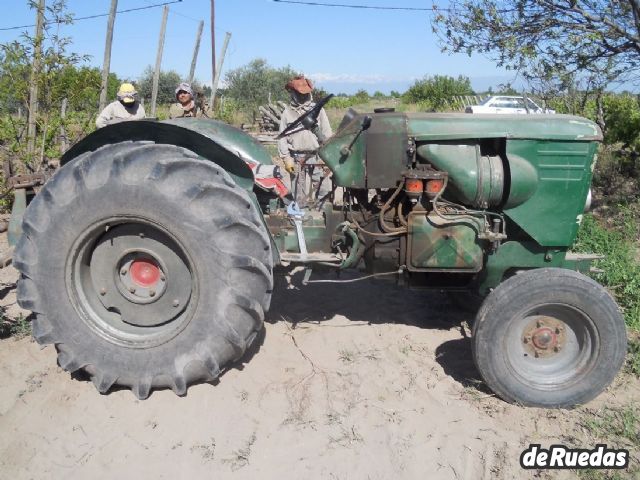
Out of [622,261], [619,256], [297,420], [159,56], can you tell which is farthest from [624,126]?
[159,56]

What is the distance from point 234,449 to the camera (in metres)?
2.80

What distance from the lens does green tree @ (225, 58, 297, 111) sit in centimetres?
3139

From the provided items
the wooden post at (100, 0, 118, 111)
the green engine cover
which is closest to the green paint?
the green engine cover

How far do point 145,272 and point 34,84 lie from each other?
5.03 meters

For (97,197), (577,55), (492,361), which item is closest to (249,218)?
(97,197)

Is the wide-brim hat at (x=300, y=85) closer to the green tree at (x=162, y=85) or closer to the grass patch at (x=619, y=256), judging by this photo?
the grass patch at (x=619, y=256)

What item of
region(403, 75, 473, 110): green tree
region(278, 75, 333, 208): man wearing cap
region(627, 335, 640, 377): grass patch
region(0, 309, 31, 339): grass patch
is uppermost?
region(403, 75, 473, 110): green tree

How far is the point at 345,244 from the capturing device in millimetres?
3588

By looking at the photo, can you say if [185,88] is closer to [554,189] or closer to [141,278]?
[141,278]

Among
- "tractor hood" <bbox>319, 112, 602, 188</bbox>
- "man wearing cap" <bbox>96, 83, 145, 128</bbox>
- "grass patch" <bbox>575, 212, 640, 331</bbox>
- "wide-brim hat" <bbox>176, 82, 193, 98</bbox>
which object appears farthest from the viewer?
"man wearing cap" <bbox>96, 83, 145, 128</bbox>

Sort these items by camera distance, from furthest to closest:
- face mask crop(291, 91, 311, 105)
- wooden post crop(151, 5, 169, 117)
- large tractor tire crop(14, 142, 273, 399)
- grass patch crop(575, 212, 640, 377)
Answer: wooden post crop(151, 5, 169, 117) < face mask crop(291, 91, 311, 105) < grass patch crop(575, 212, 640, 377) < large tractor tire crop(14, 142, 273, 399)

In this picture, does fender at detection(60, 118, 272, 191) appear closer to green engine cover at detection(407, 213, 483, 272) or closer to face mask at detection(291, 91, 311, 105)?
green engine cover at detection(407, 213, 483, 272)

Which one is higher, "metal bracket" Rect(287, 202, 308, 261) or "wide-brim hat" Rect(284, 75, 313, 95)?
"wide-brim hat" Rect(284, 75, 313, 95)

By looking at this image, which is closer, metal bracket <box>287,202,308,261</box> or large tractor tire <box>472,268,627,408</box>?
large tractor tire <box>472,268,627,408</box>
